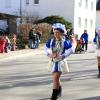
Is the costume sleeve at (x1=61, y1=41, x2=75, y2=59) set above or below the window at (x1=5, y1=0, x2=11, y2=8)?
below

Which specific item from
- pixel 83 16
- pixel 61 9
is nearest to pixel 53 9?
pixel 61 9

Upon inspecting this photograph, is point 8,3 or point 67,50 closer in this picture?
point 67,50

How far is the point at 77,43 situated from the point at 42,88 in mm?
18570

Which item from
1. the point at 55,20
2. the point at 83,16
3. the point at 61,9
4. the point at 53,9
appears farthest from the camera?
the point at 83,16

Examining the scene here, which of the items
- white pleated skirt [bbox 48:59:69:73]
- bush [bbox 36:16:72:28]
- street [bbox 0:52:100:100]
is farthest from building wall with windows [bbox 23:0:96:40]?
white pleated skirt [bbox 48:59:69:73]

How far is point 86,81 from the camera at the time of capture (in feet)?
44.8

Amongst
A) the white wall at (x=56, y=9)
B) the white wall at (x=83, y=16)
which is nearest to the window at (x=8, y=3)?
the white wall at (x=56, y=9)

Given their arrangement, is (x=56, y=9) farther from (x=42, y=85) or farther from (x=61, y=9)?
(x=42, y=85)

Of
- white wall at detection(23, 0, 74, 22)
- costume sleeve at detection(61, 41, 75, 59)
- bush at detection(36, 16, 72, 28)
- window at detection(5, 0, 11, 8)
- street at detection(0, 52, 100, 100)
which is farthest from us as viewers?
window at detection(5, 0, 11, 8)

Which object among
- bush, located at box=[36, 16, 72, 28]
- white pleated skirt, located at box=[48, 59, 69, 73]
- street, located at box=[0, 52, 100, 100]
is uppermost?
white pleated skirt, located at box=[48, 59, 69, 73]

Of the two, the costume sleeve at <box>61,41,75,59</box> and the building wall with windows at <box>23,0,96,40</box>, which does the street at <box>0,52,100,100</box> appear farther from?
the building wall with windows at <box>23,0,96,40</box>

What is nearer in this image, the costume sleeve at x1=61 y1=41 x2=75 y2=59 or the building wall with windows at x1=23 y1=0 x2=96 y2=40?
the costume sleeve at x1=61 y1=41 x2=75 y2=59

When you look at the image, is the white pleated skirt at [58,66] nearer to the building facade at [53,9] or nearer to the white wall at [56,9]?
the building facade at [53,9]

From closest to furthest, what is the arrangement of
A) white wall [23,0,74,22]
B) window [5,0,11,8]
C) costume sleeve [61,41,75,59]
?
costume sleeve [61,41,75,59] < white wall [23,0,74,22] < window [5,0,11,8]
